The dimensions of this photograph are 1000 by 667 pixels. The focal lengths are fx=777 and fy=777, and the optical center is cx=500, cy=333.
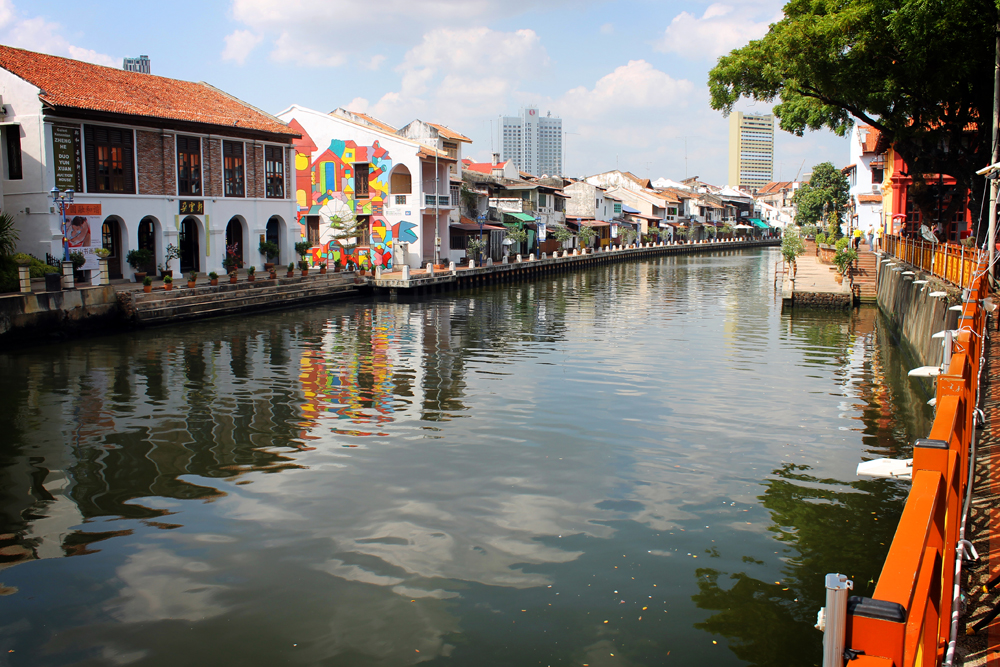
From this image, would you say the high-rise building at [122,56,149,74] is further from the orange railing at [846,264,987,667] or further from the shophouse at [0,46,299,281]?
the orange railing at [846,264,987,667]

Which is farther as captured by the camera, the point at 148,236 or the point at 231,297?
the point at 148,236

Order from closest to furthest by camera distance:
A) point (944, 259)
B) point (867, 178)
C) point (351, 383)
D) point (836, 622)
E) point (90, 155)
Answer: point (836, 622) → point (351, 383) → point (944, 259) → point (90, 155) → point (867, 178)

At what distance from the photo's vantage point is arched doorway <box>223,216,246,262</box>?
114 ft

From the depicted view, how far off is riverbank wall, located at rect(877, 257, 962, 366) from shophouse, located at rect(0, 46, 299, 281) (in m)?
24.9

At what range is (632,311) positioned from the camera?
98.6 feet

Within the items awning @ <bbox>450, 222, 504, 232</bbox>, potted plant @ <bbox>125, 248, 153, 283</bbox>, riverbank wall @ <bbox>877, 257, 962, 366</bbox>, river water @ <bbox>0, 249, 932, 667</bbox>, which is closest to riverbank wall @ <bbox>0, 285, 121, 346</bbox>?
river water @ <bbox>0, 249, 932, 667</bbox>

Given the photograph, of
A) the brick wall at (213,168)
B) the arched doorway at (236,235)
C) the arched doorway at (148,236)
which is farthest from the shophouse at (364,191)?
the arched doorway at (148,236)

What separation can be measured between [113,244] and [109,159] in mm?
3195

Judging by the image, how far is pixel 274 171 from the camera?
117 feet

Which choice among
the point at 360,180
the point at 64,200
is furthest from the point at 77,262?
the point at 360,180

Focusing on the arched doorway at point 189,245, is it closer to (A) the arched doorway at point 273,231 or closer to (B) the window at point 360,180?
(A) the arched doorway at point 273,231

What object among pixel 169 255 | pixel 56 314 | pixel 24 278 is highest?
pixel 169 255

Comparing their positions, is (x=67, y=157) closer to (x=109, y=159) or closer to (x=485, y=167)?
(x=109, y=159)

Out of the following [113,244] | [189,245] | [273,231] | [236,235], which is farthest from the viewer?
[273,231]
